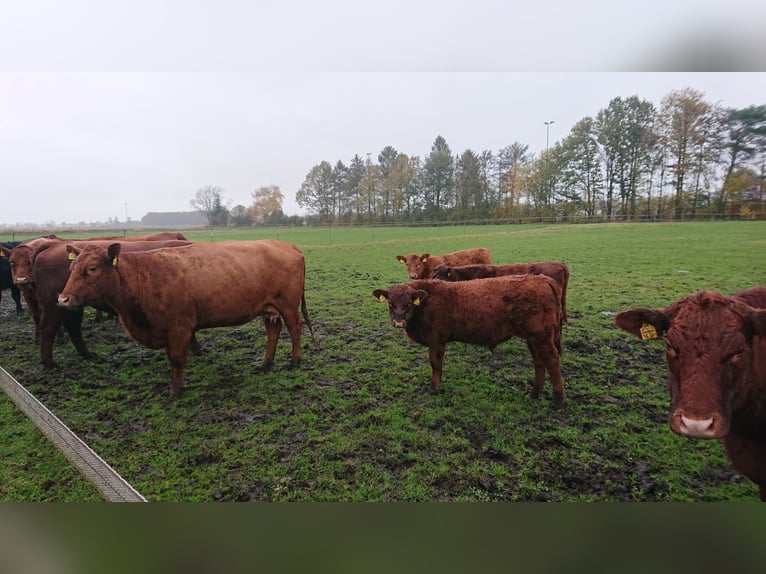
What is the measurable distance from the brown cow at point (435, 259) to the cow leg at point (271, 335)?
1473 millimetres

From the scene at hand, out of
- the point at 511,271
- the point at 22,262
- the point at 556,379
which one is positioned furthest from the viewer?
the point at 511,271

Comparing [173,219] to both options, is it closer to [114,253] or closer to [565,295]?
[114,253]

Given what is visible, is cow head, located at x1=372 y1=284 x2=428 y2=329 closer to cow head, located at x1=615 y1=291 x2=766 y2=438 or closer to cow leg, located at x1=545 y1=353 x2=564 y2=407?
cow leg, located at x1=545 y1=353 x2=564 y2=407

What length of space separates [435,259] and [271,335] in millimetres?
1973

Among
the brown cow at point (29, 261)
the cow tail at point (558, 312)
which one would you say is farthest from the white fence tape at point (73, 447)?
the cow tail at point (558, 312)

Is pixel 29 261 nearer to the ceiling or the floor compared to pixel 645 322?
nearer to the ceiling

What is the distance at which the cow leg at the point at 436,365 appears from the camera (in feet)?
9.50

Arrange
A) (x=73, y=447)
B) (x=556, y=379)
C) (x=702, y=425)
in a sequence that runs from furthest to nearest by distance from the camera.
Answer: (x=556, y=379) → (x=73, y=447) → (x=702, y=425)

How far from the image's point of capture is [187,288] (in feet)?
9.63

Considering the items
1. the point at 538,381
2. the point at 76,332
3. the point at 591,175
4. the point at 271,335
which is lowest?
the point at 538,381

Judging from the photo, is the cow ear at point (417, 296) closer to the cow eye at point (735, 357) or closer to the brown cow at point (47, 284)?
the cow eye at point (735, 357)

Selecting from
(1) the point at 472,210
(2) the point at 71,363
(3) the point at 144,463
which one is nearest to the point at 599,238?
(1) the point at 472,210

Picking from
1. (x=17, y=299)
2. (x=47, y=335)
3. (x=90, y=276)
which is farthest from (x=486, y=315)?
(x=17, y=299)

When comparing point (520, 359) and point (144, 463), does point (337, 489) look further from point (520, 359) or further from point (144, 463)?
point (520, 359)
